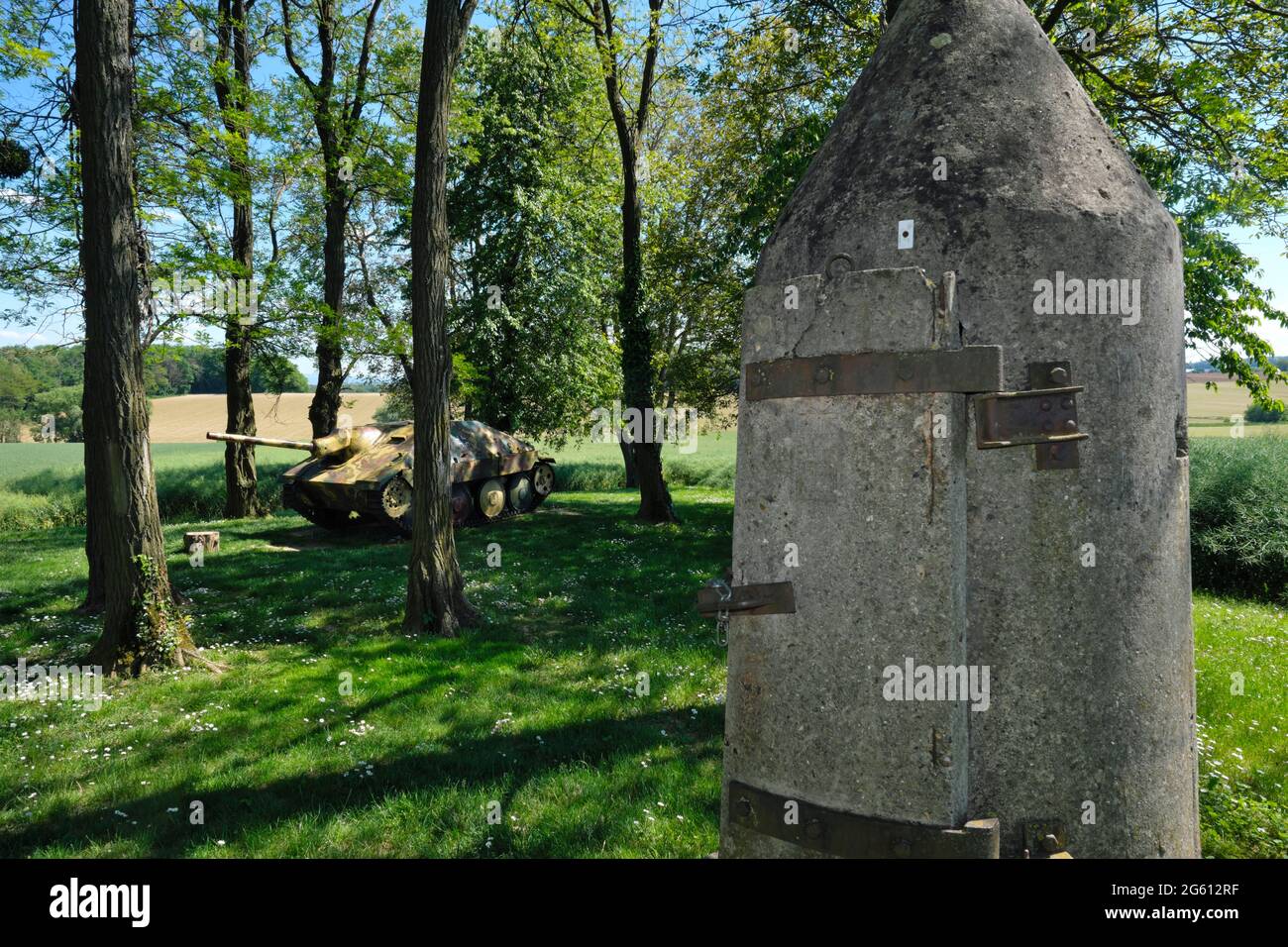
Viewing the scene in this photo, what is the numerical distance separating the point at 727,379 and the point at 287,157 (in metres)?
11.4

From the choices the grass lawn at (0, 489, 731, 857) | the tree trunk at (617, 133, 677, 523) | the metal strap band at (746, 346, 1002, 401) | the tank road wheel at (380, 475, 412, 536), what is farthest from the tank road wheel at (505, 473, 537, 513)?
the metal strap band at (746, 346, 1002, 401)

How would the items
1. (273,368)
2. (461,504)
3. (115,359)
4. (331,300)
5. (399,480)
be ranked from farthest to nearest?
(273,368) → (331,300) → (461,504) → (399,480) → (115,359)

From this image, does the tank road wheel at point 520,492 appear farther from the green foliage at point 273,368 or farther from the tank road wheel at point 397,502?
the green foliage at point 273,368

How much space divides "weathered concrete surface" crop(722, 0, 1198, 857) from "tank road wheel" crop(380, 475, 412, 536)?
13.3 m

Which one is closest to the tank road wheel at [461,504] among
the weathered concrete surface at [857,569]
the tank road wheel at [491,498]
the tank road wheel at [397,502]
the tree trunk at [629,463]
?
the tank road wheel at [491,498]

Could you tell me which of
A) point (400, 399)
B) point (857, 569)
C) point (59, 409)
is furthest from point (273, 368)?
point (59, 409)

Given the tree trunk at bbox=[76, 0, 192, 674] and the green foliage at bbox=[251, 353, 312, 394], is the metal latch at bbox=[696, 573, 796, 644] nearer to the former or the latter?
the tree trunk at bbox=[76, 0, 192, 674]

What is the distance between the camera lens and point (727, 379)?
2117 centimetres

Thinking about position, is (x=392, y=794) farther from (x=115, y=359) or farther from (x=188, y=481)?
(x=188, y=481)

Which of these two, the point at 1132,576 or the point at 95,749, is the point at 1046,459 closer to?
the point at 1132,576

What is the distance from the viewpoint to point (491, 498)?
704 inches

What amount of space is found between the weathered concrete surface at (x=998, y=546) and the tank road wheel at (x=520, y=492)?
16.6m

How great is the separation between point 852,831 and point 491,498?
15929 millimetres

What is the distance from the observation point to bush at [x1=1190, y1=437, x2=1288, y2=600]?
42.6 feet
